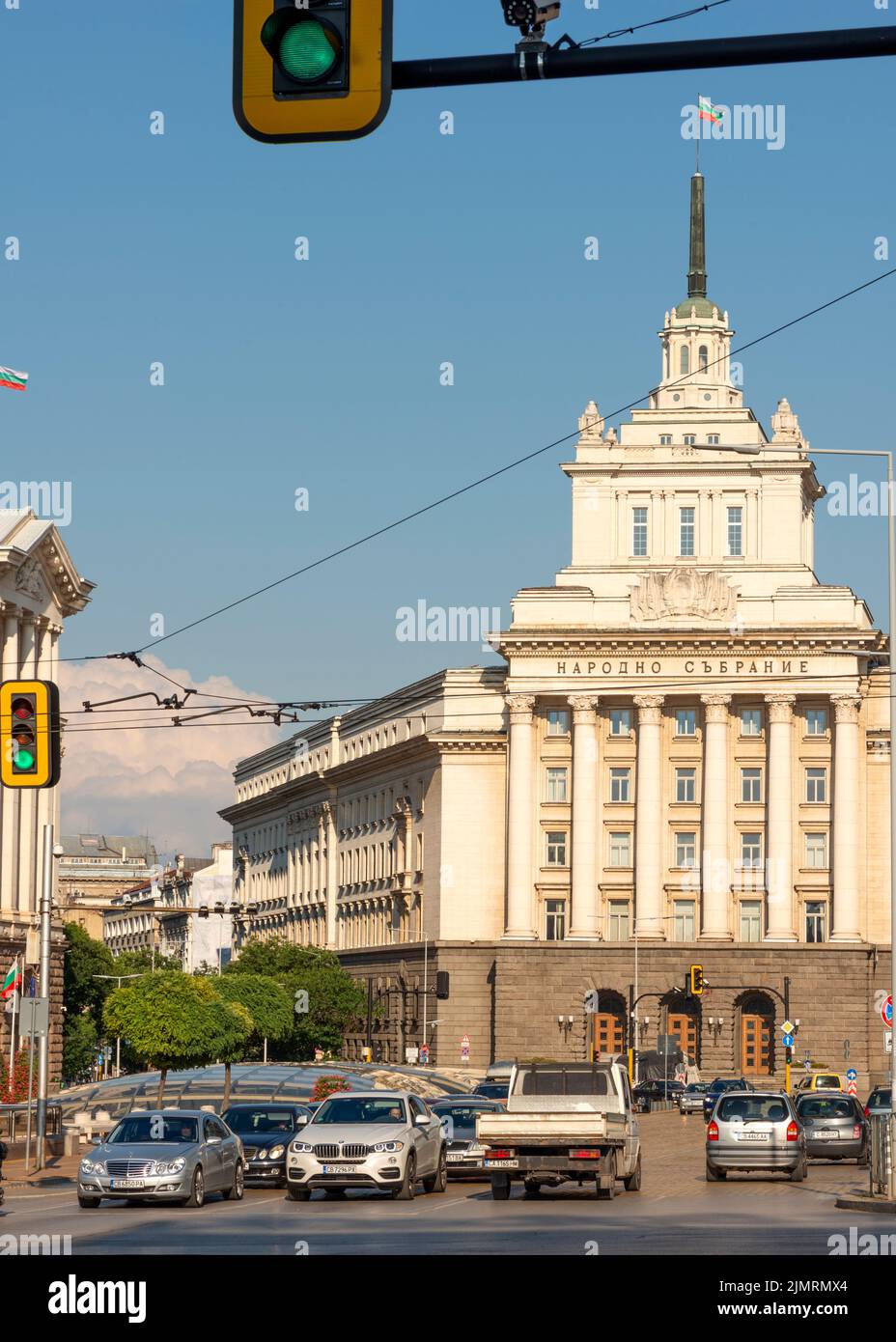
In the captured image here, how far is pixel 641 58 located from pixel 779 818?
107 m

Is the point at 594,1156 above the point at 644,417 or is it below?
below

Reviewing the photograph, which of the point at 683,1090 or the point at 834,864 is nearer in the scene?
the point at 683,1090

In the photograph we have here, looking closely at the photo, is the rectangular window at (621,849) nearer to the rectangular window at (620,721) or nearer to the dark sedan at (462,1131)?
the rectangular window at (620,721)

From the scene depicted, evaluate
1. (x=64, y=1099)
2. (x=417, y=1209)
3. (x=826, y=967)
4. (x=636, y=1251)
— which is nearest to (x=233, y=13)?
(x=636, y=1251)

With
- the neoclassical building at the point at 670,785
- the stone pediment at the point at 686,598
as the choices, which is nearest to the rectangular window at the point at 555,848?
the neoclassical building at the point at 670,785

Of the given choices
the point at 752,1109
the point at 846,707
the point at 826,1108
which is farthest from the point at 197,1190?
the point at 846,707

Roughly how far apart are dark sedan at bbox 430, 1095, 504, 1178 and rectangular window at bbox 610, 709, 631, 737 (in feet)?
243

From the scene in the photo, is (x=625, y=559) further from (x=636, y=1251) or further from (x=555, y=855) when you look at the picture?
(x=636, y=1251)

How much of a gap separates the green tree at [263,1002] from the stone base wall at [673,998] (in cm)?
839

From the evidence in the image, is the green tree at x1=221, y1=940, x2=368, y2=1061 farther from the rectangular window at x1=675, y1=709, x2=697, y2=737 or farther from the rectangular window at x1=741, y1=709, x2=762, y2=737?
the rectangular window at x1=741, y1=709, x2=762, y2=737

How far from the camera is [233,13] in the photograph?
1233 cm

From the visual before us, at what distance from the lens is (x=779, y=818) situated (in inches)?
4638

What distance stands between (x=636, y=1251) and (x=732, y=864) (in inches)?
3755

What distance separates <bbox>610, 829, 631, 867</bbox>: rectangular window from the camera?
121 m
